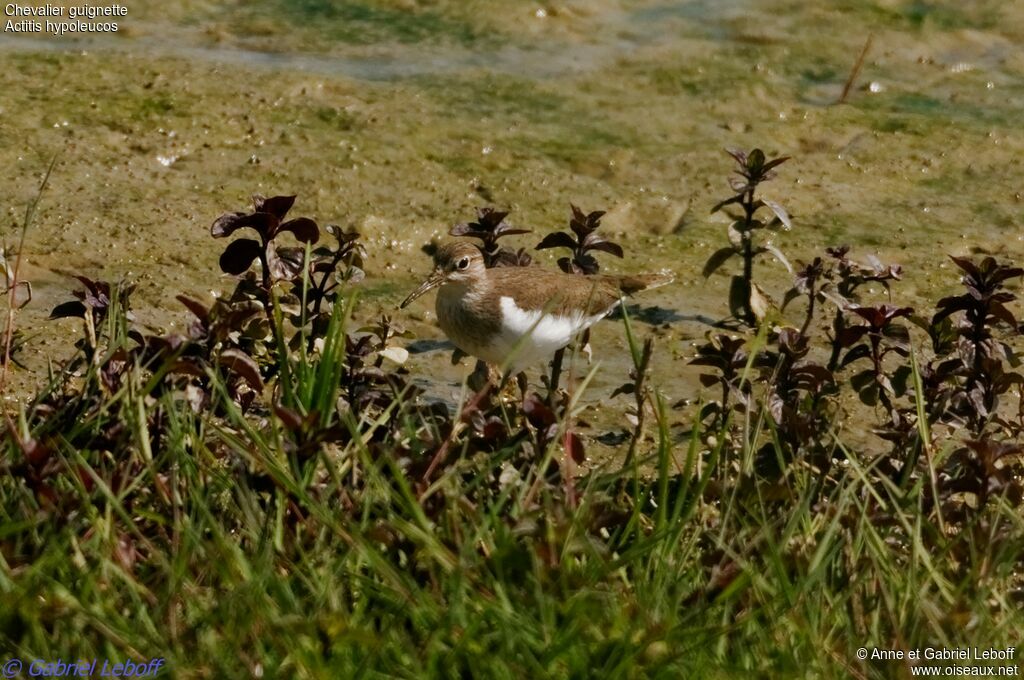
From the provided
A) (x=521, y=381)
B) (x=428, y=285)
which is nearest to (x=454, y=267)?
(x=428, y=285)

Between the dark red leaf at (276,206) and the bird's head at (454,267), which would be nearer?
the dark red leaf at (276,206)

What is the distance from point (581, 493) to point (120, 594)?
1044 mm

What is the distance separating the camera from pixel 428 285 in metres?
5.21

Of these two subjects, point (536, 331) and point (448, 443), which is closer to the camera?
point (448, 443)

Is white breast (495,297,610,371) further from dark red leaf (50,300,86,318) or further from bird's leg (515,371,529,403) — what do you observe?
dark red leaf (50,300,86,318)

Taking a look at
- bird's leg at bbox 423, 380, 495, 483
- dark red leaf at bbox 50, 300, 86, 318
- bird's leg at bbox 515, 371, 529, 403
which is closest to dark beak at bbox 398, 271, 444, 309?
bird's leg at bbox 515, 371, 529, 403

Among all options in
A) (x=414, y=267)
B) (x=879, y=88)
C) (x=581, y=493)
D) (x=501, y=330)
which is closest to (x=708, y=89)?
(x=879, y=88)

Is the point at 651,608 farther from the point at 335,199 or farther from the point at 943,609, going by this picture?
the point at 335,199

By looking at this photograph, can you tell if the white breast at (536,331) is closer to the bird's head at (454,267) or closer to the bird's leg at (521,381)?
the bird's leg at (521,381)

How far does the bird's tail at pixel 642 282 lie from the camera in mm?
5465

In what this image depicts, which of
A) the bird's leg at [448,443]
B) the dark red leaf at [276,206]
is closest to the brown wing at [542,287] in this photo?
the dark red leaf at [276,206]

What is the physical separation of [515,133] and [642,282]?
1494 millimetres

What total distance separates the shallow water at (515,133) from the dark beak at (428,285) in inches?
8.2

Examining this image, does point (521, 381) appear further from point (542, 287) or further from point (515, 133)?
point (515, 133)
